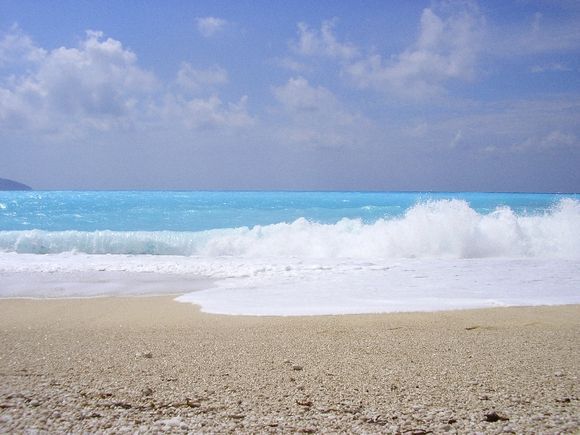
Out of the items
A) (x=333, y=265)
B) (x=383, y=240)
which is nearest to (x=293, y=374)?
(x=333, y=265)

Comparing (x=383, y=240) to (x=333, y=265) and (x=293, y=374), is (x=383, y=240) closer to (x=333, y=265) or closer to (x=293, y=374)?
(x=333, y=265)

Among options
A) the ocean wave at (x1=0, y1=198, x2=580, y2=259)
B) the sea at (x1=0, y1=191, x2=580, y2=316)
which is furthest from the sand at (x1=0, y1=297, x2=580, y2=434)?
the ocean wave at (x1=0, y1=198, x2=580, y2=259)

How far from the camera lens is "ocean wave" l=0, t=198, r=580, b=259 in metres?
13.8

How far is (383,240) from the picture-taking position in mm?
14125

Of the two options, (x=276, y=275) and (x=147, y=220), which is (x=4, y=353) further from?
(x=147, y=220)

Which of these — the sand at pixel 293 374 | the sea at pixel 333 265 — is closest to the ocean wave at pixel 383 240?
the sea at pixel 333 265

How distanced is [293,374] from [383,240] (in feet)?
36.6

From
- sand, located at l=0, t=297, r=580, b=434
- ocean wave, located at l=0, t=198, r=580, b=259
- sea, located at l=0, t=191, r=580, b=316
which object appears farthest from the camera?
ocean wave, located at l=0, t=198, r=580, b=259

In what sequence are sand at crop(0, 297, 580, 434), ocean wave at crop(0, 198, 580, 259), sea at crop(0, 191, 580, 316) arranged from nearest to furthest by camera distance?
1. sand at crop(0, 297, 580, 434)
2. sea at crop(0, 191, 580, 316)
3. ocean wave at crop(0, 198, 580, 259)

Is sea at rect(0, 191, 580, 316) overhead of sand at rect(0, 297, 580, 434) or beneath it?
overhead

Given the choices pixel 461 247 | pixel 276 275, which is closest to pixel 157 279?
pixel 276 275

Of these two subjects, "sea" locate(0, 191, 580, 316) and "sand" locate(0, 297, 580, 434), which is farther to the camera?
"sea" locate(0, 191, 580, 316)

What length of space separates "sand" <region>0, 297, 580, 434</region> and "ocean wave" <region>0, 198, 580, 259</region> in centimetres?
817

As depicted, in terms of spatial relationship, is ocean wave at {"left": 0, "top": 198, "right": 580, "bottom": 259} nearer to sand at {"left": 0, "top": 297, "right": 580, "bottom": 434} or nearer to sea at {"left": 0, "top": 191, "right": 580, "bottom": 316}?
sea at {"left": 0, "top": 191, "right": 580, "bottom": 316}
